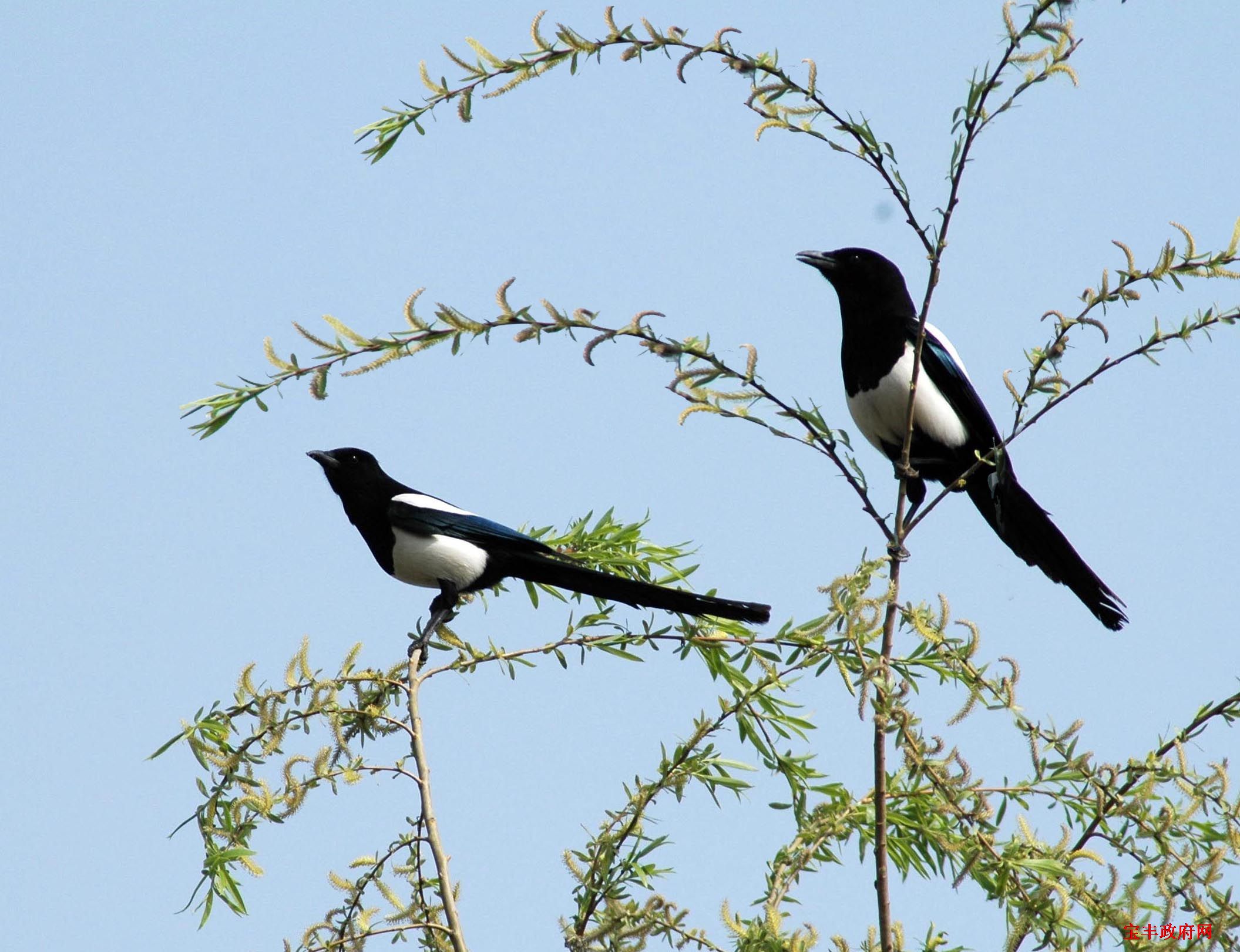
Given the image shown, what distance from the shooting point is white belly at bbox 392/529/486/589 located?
12.6 ft

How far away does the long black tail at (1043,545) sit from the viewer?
379cm

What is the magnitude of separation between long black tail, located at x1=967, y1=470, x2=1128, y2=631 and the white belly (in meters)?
1.34

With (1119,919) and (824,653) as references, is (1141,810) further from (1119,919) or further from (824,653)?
(824,653)

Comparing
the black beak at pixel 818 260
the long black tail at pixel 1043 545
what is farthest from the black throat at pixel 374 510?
the long black tail at pixel 1043 545

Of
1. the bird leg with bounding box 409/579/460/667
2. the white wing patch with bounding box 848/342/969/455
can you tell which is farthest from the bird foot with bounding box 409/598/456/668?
the white wing patch with bounding box 848/342/969/455

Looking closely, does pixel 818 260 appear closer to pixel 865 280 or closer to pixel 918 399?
pixel 865 280

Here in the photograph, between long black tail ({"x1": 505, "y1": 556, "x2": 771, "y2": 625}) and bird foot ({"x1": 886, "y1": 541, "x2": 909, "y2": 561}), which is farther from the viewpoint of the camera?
long black tail ({"x1": 505, "y1": 556, "x2": 771, "y2": 625})

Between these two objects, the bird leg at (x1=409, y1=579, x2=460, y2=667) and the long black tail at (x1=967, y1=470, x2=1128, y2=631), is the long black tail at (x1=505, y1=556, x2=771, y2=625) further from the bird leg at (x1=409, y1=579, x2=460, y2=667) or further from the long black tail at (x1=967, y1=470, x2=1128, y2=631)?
the long black tail at (x1=967, y1=470, x2=1128, y2=631)

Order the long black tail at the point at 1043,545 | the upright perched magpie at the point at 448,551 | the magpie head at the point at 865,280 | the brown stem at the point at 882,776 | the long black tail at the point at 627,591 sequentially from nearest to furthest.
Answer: the brown stem at the point at 882,776
the long black tail at the point at 627,591
the upright perched magpie at the point at 448,551
the long black tail at the point at 1043,545
the magpie head at the point at 865,280

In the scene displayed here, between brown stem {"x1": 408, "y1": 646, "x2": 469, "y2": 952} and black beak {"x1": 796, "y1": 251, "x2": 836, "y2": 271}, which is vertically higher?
black beak {"x1": 796, "y1": 251, "x2": 836, "y2": 271}

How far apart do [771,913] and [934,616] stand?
0.64 meters

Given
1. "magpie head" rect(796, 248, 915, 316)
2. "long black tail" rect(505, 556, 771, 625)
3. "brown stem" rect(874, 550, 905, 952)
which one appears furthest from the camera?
"magpie head" rect(796, 248, 915, 316)

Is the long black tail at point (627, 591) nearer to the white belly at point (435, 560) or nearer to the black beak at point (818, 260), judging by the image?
the white belly at point (435, 560)

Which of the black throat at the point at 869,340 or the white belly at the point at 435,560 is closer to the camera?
the white belly at the point at 435,560
